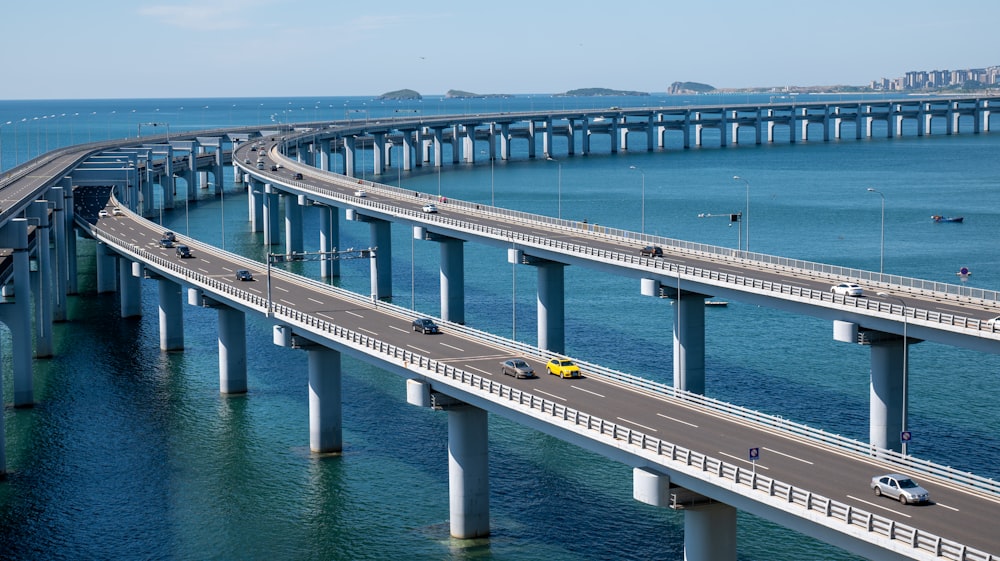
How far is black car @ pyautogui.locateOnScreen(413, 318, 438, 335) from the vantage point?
70.2 metres

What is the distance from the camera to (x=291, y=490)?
64.5 meters

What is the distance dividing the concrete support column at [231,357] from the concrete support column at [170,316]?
43.2 ft

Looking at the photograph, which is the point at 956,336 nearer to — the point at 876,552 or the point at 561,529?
the point at 561,529

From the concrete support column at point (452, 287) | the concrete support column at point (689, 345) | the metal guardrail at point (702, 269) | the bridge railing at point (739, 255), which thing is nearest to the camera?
the metal guardrail at point (702, 269)

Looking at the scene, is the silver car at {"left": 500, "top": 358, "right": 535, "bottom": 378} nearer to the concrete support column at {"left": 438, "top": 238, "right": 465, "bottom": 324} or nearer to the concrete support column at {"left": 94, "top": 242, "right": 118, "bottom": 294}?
the concrete support column at {"left": 438, "top": 238, "right": 465, "bottom": 324}

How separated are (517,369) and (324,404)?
15.4 m

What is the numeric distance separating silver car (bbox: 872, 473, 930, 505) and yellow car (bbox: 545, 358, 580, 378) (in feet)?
62.7

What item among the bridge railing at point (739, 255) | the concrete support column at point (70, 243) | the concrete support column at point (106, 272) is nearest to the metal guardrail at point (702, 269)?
the bridge railing at point (739, 255)

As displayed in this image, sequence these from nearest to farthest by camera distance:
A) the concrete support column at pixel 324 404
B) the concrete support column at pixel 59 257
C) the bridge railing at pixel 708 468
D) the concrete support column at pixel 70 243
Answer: the bridge railing at pixel 708 468
the concrete support column at pixel 324 404
the concrete support column at pixel 59 257
the concrete support column at pixel 70 243

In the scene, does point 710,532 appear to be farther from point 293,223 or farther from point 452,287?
point 293,223

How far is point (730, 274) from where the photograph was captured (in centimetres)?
7688

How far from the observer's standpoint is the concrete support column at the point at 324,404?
69.5 meters

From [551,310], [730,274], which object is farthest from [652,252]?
[730,274]

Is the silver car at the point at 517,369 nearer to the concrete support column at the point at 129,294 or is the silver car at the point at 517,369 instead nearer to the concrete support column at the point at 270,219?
the concrete support column at the point at 129,294
